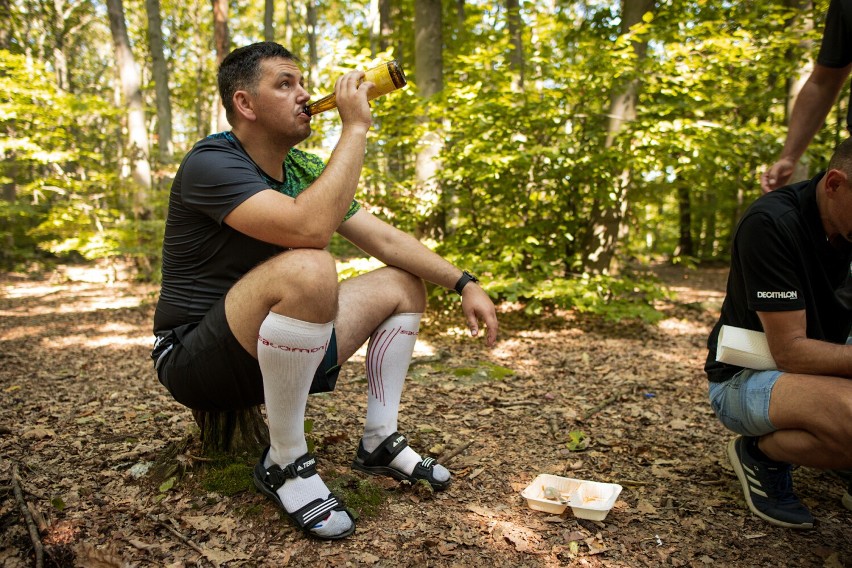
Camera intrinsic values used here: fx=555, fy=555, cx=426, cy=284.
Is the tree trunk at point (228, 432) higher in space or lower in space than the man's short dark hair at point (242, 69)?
lower

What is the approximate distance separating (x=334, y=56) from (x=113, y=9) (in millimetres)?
7110

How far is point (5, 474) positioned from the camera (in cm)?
208

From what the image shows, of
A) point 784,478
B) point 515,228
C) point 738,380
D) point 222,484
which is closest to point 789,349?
point 738,380

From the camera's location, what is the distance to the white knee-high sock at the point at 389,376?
2.09 m

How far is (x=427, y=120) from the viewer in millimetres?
5344

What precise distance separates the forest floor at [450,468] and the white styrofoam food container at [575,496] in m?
0.04

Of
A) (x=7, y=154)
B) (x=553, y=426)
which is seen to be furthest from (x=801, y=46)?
(x=7, y=154)

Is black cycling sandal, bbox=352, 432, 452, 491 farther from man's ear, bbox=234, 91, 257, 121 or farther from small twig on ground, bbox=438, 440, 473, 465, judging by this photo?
man's ear, bbox=234, 91, 257, 121

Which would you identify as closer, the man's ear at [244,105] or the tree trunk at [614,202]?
the man's ear at [244,105]

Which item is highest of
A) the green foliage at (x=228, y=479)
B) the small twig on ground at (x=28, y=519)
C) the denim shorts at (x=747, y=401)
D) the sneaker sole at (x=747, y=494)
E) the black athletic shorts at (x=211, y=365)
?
the black athletic shorts at (x=211, y=365)

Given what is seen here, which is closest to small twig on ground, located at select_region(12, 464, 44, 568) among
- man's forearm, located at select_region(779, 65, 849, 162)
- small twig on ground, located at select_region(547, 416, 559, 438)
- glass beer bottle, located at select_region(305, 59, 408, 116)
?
glass beer bottle, located at select_region(305, 59, 408, 116)

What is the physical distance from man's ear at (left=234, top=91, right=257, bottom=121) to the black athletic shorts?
67cm

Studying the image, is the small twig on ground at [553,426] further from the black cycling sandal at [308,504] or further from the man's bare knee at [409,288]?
the black cycling sandal at [308,504]

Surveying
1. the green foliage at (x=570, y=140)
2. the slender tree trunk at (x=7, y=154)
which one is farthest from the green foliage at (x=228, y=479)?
the slender tree trunk at (x=7, y=154)
